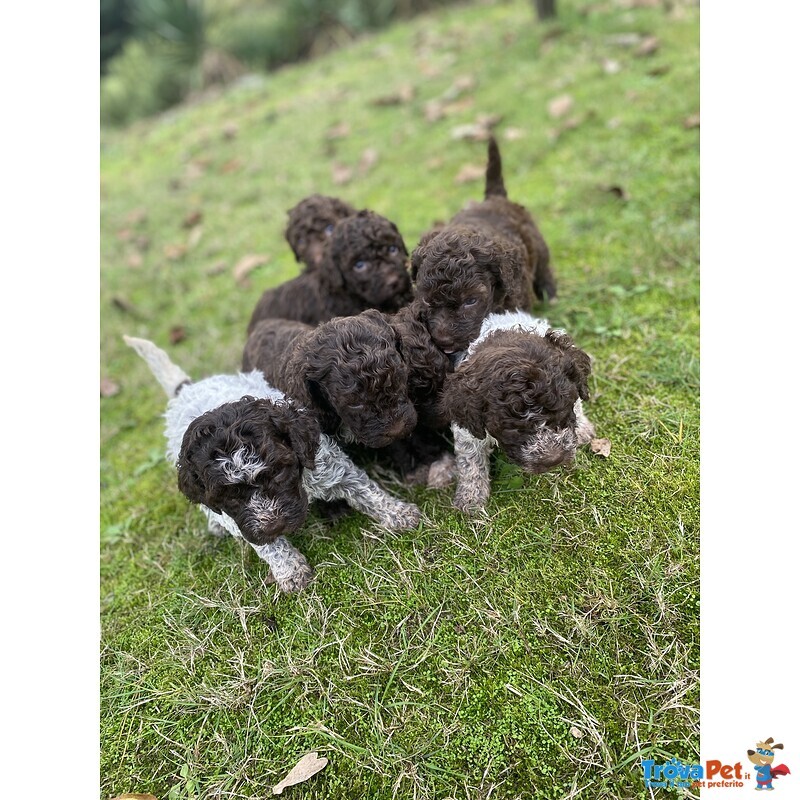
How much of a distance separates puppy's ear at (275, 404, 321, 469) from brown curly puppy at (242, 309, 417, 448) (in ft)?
0.36

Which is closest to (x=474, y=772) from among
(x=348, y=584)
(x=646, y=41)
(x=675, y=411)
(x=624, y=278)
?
(x=348, y=584)

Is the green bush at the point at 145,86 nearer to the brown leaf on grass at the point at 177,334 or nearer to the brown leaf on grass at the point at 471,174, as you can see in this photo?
the brown leaf on grass at the point at 471,174

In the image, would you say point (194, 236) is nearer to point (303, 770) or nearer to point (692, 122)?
point (692, 122)

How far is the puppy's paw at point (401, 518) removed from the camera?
3594 mm

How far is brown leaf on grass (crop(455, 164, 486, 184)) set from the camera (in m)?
7.13

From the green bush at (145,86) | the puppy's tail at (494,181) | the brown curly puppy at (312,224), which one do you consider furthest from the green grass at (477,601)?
the green bush at (145,86)

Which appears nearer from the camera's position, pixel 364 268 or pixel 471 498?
pixel 471 498

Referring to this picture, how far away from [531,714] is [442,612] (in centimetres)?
66

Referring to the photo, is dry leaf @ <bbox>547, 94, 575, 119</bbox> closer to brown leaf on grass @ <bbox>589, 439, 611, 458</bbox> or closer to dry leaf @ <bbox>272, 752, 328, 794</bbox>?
brown leaf on grass @ <bbox>589, 439, 611, 458</bbox>

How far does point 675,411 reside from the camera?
150 inches

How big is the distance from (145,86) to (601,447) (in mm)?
18346

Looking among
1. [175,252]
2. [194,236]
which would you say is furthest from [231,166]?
[175,252]

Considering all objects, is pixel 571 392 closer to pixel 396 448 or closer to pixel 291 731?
pixel 396 448

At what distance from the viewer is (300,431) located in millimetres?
3176
